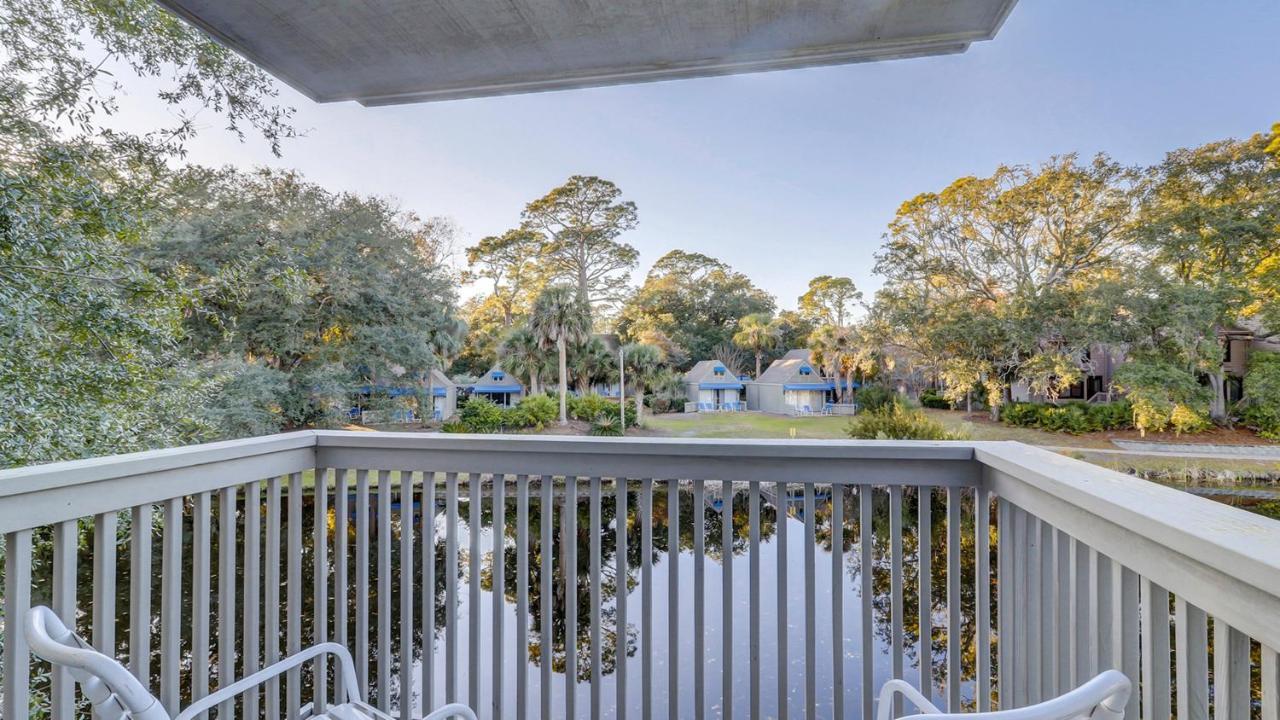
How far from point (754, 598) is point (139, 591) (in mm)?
1287

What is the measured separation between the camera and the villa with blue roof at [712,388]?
26.9 ft

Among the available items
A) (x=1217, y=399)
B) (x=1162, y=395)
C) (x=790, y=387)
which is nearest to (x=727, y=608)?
(x=1217, y=399)

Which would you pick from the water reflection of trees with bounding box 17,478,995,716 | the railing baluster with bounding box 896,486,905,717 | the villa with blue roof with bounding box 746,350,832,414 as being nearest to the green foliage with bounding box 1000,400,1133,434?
the villa with blue roof with bounding box 746,350,832,414

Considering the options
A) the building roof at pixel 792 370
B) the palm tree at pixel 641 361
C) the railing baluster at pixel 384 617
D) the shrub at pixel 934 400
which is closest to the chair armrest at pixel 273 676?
the railing baluster at pixel 384 617

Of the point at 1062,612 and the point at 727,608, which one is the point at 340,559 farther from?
the point at 1062,612

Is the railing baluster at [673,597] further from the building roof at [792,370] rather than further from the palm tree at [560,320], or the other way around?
the palm tree at [560,320]

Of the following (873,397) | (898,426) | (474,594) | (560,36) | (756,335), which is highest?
(560,36)

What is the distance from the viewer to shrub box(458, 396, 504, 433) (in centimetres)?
828

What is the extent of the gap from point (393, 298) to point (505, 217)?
2954mm

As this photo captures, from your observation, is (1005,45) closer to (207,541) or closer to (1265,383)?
(1265,383)

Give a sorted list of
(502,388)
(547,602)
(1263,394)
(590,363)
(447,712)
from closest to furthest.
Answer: (447,712)
(547,602)
(1263,394)
(502,388)
(590,363)

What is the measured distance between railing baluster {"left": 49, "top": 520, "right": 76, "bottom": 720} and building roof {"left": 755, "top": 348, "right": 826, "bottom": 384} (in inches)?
294

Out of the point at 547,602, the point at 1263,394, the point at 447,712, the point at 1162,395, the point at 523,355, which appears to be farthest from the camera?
the point at 523,355

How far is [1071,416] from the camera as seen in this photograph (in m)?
6.98
